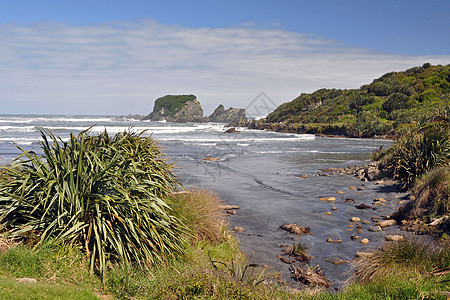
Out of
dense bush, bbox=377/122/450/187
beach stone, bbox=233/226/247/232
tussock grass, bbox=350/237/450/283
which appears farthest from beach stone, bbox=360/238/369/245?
dense bush, bbox=377/122/450/187

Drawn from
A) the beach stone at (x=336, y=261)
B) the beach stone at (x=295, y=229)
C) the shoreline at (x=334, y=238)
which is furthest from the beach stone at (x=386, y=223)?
the beach stone at (x=336, y=261)

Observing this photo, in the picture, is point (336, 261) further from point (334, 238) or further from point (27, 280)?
point (27, 280)

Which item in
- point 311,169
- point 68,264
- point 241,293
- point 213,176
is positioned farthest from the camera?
point 311,169

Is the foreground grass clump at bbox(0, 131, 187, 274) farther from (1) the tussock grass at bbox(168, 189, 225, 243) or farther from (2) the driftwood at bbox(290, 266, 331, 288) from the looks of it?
(2) the driftwood at bbox(290, 266, 331, 288)

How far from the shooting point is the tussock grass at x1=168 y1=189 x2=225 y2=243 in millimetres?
9180

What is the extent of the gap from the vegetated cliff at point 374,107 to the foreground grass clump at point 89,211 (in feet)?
180

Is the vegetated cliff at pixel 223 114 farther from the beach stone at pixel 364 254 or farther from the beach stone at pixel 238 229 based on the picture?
the beach stone at pixel 364 254

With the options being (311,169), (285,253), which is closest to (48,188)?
(285,253)

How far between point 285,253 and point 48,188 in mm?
6075

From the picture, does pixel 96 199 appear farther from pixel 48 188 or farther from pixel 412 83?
pixel 412 83

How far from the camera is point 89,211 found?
6.97m

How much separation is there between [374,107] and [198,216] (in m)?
76.4

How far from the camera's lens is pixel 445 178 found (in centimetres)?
1208

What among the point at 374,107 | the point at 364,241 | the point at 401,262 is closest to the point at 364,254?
the point at 401,262
